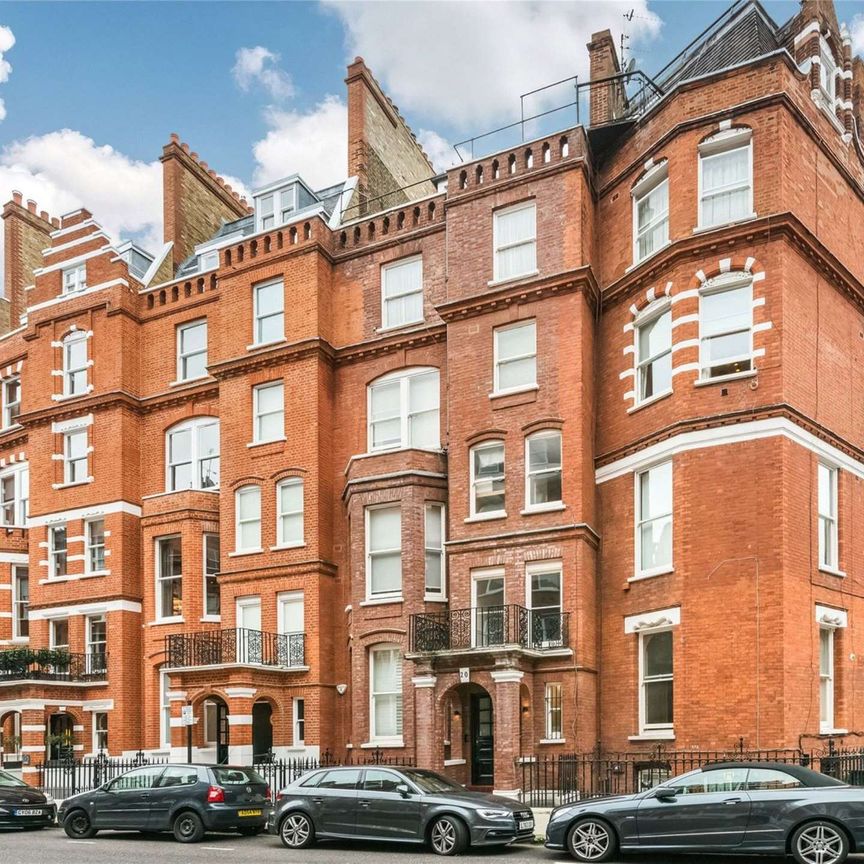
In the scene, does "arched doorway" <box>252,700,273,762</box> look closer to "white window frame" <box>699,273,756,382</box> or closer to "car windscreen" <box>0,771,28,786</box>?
"car windscreen" <box>0,771,28,786</box>

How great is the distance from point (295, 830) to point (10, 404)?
25.4m

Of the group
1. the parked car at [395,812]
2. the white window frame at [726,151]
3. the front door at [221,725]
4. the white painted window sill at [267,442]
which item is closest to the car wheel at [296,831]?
the parked car at [395,812]

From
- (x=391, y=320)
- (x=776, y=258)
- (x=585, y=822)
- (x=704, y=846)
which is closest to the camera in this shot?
(x=704, y=846)

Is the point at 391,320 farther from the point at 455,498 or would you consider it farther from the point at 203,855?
the point at 203,855

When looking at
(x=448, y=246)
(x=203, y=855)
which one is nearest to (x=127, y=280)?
(x=448, y=246)

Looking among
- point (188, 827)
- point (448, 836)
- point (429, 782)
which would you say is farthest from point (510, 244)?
point (188, 827)

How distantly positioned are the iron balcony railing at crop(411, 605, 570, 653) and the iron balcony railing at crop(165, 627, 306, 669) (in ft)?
14.8

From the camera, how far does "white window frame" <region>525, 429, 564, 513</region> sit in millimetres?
25203

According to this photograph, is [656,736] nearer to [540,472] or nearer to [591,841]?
[540,472]

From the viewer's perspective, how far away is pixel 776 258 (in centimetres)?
2247

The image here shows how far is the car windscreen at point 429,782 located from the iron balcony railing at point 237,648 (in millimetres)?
11041

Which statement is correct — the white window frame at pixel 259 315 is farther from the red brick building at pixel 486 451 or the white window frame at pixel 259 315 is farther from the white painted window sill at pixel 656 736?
the white painted window sill at pixel 656 736

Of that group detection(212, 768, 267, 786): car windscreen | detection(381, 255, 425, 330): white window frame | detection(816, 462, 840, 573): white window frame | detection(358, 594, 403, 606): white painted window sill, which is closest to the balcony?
detection(358, 594, 403, 606): white painted window sill

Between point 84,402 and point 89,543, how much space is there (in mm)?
4560
